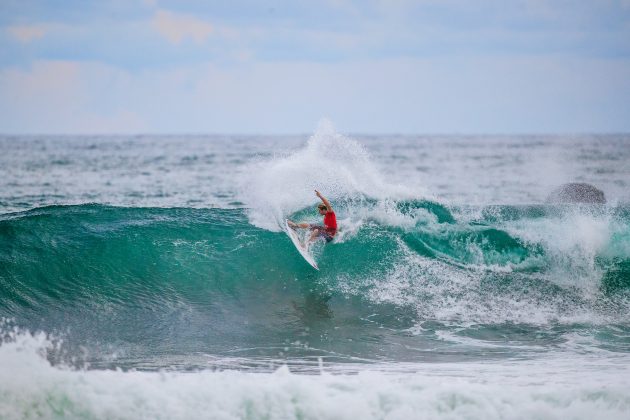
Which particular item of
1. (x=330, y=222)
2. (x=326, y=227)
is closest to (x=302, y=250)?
(x=326, y=227)

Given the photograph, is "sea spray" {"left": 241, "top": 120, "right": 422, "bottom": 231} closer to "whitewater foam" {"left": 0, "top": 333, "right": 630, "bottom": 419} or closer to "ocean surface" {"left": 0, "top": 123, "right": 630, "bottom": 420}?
"ocean surface" {"left": 0, "top": 123, "right": 630, "bottom": 420}

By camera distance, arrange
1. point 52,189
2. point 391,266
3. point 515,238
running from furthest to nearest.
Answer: point 52,189 < point 515,238 < point 391,266

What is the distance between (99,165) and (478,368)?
124 ft

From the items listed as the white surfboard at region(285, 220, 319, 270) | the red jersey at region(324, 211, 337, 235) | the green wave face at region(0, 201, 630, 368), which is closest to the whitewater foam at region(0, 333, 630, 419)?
the green wave face at region(0, 201, 630, 368)

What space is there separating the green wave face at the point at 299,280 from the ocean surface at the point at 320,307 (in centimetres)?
5

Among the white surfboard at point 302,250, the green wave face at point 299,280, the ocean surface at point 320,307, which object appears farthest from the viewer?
the white surfboard at point 302,250

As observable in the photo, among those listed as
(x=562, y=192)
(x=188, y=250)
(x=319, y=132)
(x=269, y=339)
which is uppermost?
(x=319, y=132)

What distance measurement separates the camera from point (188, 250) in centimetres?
1398

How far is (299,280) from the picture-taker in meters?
12.8

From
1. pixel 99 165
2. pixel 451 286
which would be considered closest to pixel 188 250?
pixel 451 286

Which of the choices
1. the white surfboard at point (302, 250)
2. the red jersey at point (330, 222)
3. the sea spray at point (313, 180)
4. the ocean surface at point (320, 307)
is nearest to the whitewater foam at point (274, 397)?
the ocean surface at point (320, 307)

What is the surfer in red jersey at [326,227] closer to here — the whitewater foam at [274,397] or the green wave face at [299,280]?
the green wave face at [299,280]

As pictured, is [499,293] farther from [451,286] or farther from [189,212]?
[189,212]

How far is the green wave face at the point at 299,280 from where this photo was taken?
1043cm
